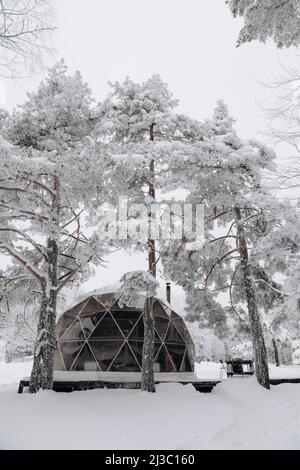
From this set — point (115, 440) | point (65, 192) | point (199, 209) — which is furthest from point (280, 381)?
point (65, 192)

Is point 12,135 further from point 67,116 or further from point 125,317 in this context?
point 125,317

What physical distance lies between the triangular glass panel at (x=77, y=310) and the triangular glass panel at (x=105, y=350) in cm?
192

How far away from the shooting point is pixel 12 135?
38.4ft

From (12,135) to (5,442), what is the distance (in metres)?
9.66

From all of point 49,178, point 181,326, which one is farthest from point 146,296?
point 181,326

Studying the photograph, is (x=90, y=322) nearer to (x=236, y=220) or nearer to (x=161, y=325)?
(x=161, y=325)

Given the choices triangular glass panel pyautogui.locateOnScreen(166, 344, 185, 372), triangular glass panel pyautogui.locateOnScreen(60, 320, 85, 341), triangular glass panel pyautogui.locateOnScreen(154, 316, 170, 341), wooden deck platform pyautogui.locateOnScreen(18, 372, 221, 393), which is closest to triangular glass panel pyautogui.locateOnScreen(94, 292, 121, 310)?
triangular glass panel pyautogui.locateOnScreen(60, 320, 85, 341)

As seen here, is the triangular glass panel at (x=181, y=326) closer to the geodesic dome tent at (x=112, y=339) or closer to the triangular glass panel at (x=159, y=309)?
the geodesic dome tent at (x=112, y=339)

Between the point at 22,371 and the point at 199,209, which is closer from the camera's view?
the point at 199,209

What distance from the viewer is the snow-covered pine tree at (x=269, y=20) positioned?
5.88 m

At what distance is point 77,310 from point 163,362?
5045 mm

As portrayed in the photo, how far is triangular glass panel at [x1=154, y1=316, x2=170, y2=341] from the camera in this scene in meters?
16.3

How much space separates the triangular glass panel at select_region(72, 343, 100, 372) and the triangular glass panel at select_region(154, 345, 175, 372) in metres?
2.83

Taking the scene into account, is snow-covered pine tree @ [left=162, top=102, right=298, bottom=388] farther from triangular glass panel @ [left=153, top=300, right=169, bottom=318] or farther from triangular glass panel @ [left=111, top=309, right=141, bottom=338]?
triangular glass panel @ [left=111, top=309, right=141, bottom=338]
